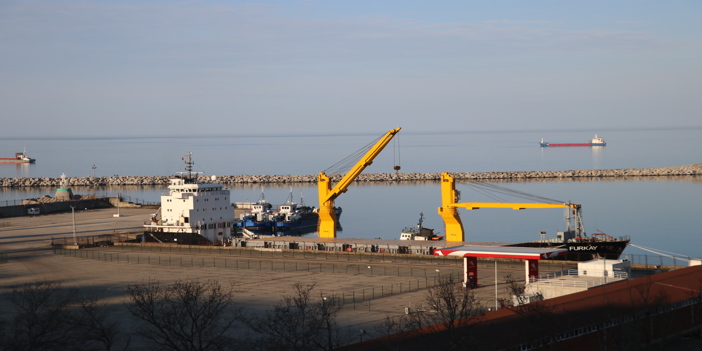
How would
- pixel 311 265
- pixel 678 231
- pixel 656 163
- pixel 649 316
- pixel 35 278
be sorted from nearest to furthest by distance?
pixel 649 316 < pixel 35 278 < pixel 311 265 < pixel 678 231 < pixel 656 163

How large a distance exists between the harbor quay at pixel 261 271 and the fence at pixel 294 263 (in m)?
0.05

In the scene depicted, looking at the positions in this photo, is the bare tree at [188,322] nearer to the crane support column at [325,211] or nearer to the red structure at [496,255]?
the red structure at [496,255]

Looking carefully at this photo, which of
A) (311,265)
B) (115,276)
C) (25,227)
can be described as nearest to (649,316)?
(311,265)

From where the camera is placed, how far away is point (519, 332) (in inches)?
846

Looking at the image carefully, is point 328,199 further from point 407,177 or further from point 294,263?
point 407,177

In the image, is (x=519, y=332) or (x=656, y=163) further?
(x=656, y=163)

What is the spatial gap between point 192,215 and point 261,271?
19.4m

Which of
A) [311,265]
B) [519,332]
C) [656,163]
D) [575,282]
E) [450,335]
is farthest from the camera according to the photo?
[656,163]

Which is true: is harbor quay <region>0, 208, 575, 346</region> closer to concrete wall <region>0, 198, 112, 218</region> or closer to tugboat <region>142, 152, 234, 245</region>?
tugboat <region>142, 152, 234, 245</region>

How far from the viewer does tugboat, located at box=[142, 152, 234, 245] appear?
61.6 metres

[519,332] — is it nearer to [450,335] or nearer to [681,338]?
[450,335]

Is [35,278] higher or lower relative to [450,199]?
lower

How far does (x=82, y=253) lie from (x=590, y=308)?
4133cm

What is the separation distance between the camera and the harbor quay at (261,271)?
33.6 metres
